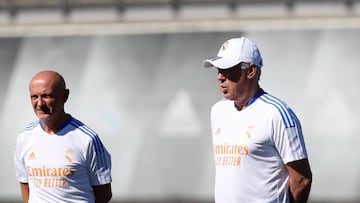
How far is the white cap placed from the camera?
477 cm

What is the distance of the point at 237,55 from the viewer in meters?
4.79

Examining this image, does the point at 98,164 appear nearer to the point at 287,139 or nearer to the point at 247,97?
the point at 247,97

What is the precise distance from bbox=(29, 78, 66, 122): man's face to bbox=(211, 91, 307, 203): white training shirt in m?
0.94

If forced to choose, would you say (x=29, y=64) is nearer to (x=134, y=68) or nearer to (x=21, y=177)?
(x=134, y=68)

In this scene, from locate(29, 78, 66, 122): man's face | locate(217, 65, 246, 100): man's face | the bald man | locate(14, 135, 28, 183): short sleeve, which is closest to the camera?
locate(217, 65, 246, 100): man's face

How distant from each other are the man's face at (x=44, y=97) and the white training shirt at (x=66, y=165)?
0.24 metres

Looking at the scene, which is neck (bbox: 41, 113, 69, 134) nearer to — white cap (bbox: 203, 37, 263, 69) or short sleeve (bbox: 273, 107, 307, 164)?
white cap (bbox: 203, 37, 263, 69)

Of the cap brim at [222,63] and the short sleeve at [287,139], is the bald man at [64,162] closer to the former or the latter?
the cap brim at [222,63]

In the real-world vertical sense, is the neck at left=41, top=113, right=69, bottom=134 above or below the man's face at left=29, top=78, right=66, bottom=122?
below

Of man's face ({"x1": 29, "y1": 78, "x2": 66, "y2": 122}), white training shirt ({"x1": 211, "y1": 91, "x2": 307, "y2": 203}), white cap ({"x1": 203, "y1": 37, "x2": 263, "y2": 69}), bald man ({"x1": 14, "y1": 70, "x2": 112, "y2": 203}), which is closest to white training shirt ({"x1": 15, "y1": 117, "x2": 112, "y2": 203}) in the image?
bald man ({"x1": 14, "y1": 70, "x2": 112, "y2": 203})

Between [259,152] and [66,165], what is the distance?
1165mm

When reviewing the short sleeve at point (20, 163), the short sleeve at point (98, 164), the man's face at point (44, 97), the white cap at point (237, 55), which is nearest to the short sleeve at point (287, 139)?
the white cap at point (237, 55)

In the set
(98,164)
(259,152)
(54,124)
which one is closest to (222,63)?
(259,152)

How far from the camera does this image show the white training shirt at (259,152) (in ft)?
15.2
